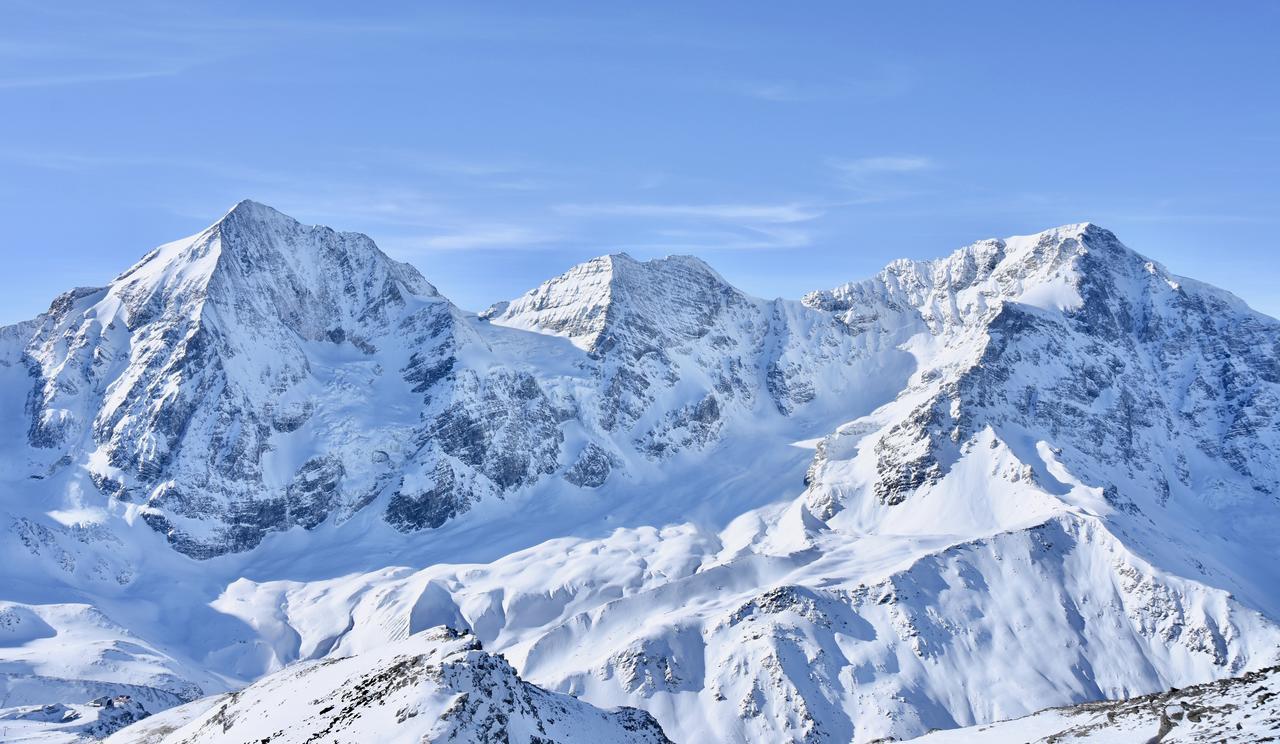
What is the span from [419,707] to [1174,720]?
51295 millimetres

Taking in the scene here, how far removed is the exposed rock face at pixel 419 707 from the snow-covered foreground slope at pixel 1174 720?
34.2 meters

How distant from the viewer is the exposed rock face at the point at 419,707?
84438mm

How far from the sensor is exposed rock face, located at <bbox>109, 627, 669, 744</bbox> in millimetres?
84438

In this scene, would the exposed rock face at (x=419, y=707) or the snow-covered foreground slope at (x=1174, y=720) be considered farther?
the exposed rock face at (x=419, y=707)

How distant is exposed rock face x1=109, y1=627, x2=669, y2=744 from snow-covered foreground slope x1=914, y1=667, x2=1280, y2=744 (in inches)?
1345

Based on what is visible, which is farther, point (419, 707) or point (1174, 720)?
point (419, 707)

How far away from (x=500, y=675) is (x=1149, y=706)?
4898 centimetres

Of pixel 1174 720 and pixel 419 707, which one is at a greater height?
pixel 419 707

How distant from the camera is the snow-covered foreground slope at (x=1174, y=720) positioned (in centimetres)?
6397

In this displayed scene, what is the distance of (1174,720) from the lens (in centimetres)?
6950

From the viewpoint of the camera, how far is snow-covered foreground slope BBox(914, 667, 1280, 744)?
210 ft

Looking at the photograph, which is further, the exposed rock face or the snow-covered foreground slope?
the exposed rock face

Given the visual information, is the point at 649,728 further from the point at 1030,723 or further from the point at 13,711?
the point at 13,711

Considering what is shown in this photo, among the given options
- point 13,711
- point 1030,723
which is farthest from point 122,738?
point 1030,723
